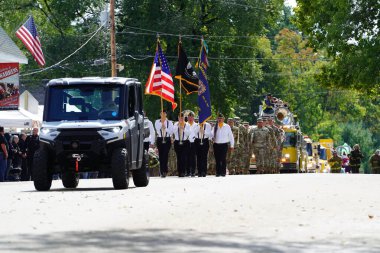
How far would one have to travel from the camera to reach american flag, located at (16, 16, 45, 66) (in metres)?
47.5

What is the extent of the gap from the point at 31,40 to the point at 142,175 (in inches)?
856

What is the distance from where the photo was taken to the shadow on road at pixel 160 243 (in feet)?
40.6

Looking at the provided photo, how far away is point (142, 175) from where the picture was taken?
89.9ft

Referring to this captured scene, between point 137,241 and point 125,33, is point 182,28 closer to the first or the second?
point 125,33

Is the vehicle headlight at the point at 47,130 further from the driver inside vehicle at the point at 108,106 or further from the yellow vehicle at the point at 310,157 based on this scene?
the yellow vehicle at the point at 310,157

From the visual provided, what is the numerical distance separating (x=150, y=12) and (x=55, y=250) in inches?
2256

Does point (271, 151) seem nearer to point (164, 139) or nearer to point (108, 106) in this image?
point (164, 139)

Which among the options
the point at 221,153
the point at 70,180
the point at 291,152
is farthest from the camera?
the point at 291,152

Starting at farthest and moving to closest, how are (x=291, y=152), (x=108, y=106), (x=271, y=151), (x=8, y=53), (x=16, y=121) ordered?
1. (x=291, y=152)
2. (x=16, y=121)
3. (x=8, y=53)
4. (x=271, y=151)
5. (x=108, y=106)

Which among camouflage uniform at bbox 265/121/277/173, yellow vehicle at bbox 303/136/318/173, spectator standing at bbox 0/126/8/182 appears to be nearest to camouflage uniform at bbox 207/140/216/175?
camouflage uniform at bbox 265/121/277/173

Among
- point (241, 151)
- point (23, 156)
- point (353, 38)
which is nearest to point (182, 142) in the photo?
point (23, 156)

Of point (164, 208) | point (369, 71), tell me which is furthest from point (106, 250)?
point (369, 71)

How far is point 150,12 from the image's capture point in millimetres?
69000

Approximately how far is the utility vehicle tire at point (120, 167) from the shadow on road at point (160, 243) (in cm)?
1064
